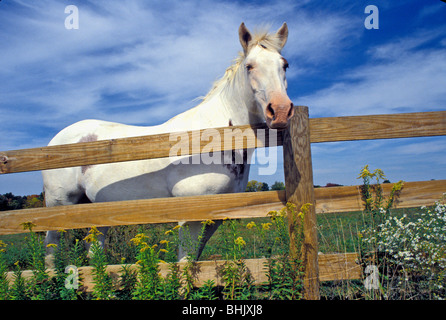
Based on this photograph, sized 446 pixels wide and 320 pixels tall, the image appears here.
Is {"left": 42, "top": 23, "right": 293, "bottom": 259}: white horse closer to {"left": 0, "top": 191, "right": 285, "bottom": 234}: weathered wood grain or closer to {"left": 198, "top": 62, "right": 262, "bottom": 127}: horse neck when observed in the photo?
{"left": 198, "top": 62, "right": 262, "bottom": 127}: horse neck

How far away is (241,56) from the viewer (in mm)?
4035

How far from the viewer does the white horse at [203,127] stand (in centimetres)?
331

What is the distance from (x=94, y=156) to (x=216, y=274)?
1.88m

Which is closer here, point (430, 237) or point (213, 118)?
point (430, 237)

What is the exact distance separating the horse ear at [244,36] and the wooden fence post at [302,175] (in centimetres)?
119

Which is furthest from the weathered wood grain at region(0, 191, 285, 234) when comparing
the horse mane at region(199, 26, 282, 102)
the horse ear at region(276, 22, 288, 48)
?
the horse ear at region(276, 22, 288, 48)

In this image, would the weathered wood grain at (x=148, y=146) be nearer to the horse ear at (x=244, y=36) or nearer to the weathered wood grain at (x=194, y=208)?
the weathered wood grain at (x=194, y=208)

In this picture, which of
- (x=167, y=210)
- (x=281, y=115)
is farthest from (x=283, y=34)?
(x=167, y=210)

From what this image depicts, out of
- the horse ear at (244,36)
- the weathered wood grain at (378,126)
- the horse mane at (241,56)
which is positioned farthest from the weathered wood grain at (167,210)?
the horse ear at (244,36)
